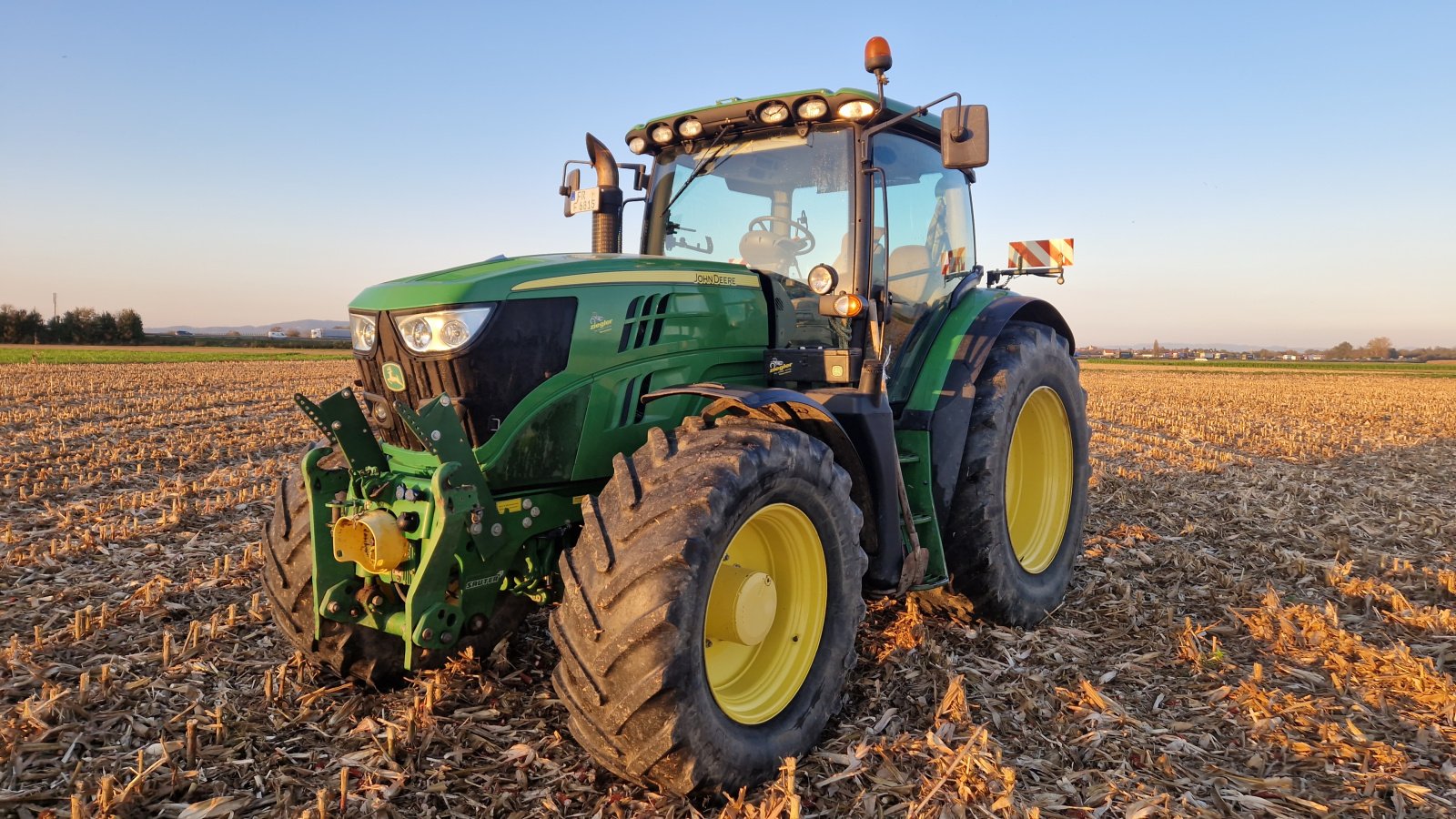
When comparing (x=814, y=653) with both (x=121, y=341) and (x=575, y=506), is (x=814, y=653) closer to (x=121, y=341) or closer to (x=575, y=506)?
(x=575, y=506)

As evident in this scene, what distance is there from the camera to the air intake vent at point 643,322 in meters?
3.44

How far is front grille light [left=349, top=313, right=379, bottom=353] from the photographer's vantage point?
3348 mm

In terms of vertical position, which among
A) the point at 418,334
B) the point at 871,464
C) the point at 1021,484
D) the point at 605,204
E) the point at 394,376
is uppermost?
the point at 605,204

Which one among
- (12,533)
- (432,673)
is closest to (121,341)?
(12,533)

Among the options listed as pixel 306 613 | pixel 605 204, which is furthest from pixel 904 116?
Result: pixel 306 613

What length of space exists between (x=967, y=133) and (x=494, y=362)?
7.29 feet

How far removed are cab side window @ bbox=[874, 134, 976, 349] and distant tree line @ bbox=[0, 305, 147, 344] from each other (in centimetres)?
5822

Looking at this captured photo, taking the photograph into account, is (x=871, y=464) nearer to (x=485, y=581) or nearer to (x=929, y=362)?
(x=929, y=362)

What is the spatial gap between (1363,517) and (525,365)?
7.55 meters

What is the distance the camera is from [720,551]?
9.13 feet

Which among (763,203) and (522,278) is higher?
→ (763,203)

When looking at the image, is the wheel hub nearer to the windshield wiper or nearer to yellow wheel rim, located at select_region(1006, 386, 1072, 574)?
the windshield wiper

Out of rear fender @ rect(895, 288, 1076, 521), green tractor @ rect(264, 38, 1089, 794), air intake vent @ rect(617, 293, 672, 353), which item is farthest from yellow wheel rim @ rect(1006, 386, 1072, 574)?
air intake vent @ rect(617, 293, 672, 353)

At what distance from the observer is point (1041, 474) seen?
5418mm
